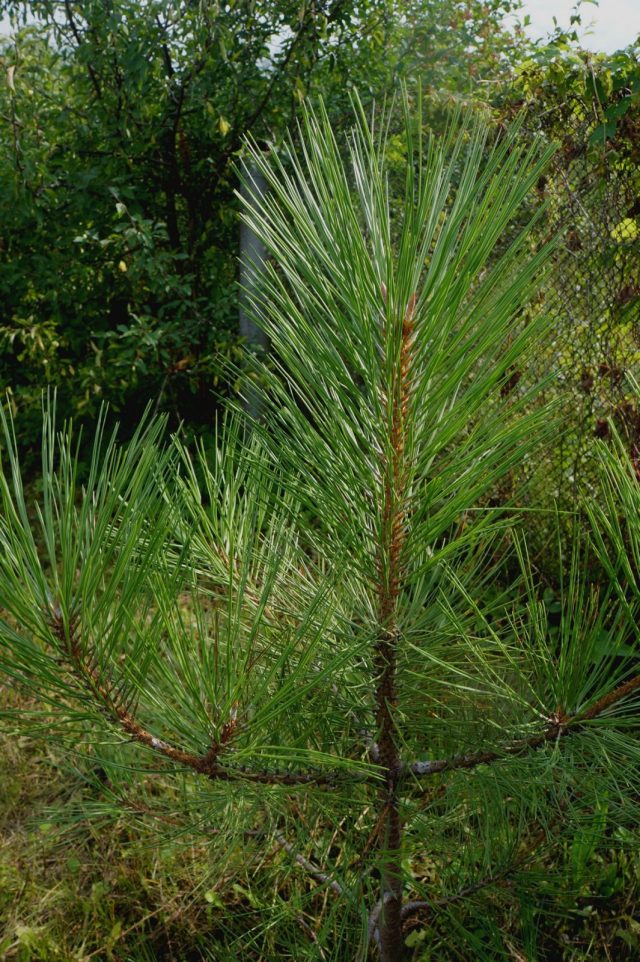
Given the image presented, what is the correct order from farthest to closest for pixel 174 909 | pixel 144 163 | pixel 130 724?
pixel 144 163 → pixel 174 909 → pixel 130 724

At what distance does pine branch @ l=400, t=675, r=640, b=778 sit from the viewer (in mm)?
849

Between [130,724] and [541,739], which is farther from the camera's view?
[541,739]

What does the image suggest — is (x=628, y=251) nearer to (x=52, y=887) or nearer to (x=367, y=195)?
(x=367, y=195)

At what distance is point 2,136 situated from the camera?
4195mm

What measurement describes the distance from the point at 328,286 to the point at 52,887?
1.82 m

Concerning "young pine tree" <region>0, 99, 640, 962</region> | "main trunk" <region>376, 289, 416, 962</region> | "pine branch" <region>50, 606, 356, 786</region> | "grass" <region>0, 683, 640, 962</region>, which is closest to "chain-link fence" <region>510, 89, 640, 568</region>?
"grass" <region>0, 683, 640, 962</region>

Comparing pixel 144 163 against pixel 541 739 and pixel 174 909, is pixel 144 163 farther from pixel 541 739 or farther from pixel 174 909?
pixel 541 739

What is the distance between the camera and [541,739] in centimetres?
94

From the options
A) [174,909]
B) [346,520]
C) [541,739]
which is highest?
[346,520]

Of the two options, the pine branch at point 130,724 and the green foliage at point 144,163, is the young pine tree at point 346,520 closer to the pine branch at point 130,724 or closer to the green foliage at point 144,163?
the pine branch at point 130,724

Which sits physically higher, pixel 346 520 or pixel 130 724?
pixel 346 520

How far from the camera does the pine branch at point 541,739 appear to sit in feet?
2.79

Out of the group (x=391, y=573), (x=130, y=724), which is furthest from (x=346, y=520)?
(x=130, y=724)

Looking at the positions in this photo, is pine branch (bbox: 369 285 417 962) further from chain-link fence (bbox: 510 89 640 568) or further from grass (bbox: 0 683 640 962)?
chain-link fence (bbox: 510 89 640 568)
